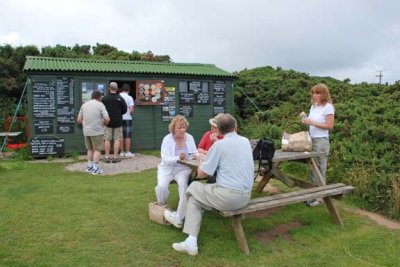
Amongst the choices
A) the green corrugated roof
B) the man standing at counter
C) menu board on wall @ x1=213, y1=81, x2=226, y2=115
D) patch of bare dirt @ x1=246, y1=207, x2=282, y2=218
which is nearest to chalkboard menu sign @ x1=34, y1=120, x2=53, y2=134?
the green corrugated roof

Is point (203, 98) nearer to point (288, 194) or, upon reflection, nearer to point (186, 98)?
point (186, 98)

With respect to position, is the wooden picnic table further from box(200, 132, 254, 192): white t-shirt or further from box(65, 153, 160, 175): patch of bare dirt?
box(65, 153, 160, 175): patch of bare dirt

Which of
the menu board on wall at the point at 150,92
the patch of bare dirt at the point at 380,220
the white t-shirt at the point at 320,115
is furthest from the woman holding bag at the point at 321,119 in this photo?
the menu board on wall at the point at 150,92

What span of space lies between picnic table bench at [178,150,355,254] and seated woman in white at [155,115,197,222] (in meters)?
0.14

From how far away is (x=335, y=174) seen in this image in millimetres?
6824

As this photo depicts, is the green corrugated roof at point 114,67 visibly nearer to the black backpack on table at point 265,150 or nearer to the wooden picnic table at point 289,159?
the wooden picnic table at point 289,159

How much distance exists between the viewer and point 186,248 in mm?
4070

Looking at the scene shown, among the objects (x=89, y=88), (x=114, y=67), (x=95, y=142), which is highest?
(x=114, y=67)

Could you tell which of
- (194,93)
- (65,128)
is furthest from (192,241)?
(194,93)

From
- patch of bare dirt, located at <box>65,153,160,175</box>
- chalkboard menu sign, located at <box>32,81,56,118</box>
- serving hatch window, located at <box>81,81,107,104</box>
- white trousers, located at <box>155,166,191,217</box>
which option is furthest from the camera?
serving hatch window, located at <box>81,81,107,104</box>

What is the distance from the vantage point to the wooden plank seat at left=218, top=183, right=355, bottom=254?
412cm

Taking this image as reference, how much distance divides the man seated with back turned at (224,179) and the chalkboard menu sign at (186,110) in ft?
25.5

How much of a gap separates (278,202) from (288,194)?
34cm

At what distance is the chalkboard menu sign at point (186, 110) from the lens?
11875 mm
